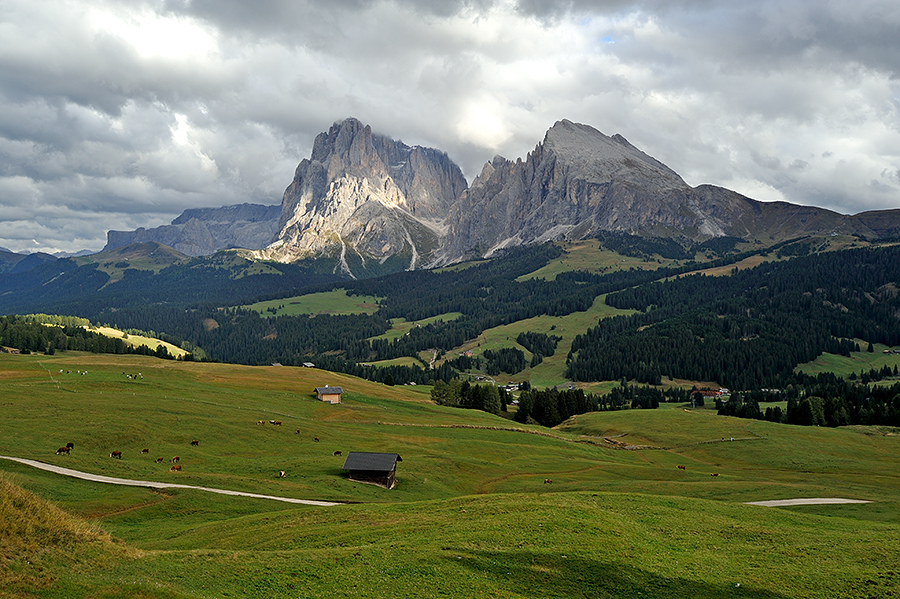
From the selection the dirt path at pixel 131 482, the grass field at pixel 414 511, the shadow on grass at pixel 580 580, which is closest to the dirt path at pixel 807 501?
the grass field at pixel 414 511

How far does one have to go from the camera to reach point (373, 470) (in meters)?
65.7

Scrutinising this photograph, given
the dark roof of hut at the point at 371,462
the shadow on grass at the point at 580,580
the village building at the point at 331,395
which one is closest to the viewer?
the shadow on grass at the point at 580,580

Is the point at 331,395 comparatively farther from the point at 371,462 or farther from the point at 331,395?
the point at 371,462

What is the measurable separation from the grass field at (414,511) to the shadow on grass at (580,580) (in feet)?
0.51

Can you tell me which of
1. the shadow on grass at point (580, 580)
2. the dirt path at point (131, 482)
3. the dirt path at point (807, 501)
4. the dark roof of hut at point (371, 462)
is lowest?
the dirt path at point (131, 482)

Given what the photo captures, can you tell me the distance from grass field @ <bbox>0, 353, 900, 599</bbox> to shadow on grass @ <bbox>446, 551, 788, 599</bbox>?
0.15m

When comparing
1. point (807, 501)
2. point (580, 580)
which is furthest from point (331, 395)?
point (580, 580)

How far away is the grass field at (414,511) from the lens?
27.7 meters

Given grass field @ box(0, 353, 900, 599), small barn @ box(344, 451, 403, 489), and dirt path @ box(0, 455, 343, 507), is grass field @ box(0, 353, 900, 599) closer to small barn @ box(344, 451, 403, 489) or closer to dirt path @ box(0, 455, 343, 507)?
dirt path @ box(0, 455, 343, 507)

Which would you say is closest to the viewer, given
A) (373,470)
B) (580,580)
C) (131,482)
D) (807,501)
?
(580,580)

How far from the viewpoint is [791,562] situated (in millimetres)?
32938

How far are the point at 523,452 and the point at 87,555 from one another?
76.5 m

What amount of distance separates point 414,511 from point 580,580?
19.5 m

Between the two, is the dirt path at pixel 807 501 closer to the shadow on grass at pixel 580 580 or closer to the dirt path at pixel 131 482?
the shadow on grass at pixel 580 580
